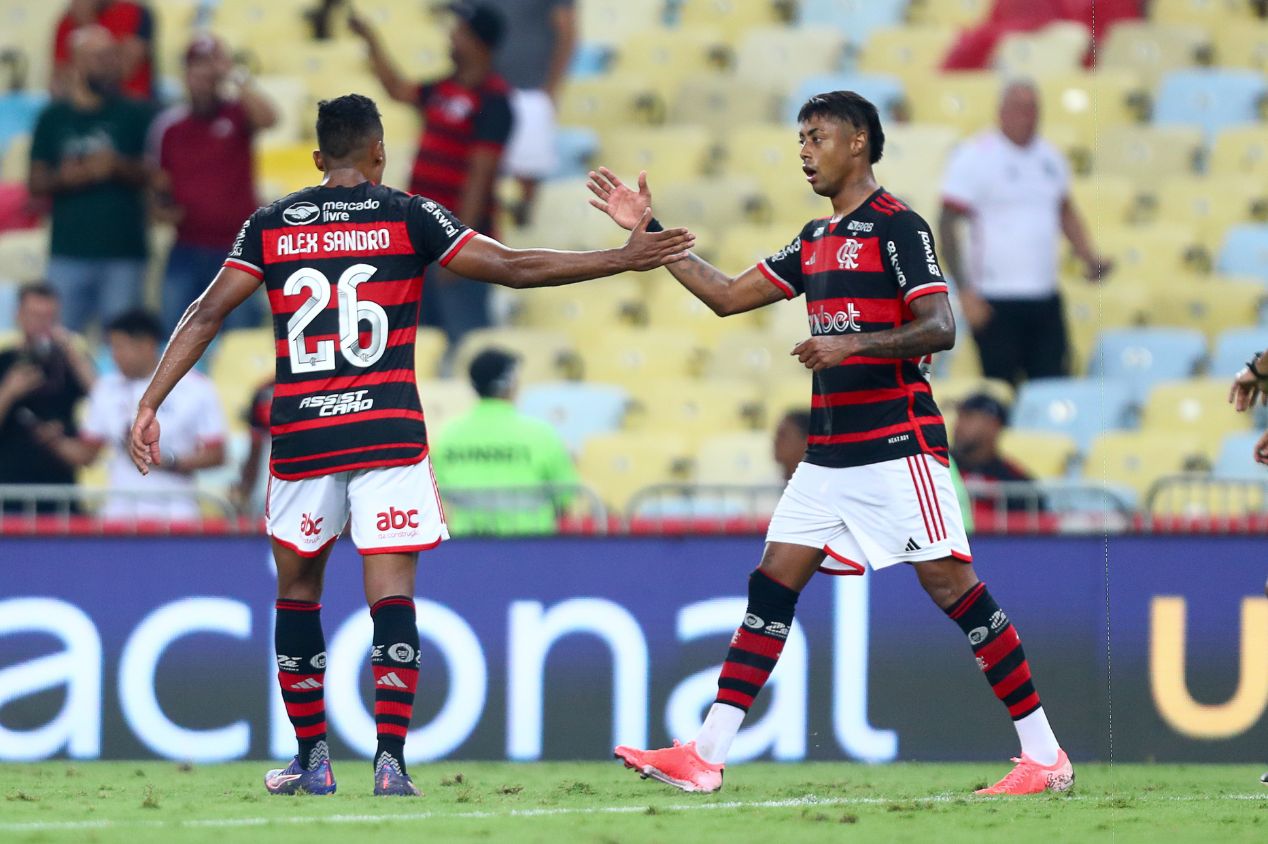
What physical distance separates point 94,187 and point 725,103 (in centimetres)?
456

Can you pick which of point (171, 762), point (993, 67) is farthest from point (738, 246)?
point (171, 762)

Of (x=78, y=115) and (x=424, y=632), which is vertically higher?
(x=78, y=115)

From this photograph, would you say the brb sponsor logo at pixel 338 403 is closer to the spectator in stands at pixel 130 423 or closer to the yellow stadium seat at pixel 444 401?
the spectator in stands at pixel 130 423

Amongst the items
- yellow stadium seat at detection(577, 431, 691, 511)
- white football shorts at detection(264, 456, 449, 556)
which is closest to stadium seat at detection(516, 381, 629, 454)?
yellow stadium seat at detection(577, 431, 691, 511)

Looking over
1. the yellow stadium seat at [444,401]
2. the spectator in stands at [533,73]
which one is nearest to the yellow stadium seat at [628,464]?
the yellow stadium seat at [444,401]

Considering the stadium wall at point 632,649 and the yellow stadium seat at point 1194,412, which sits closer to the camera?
the stadium wall at point 632,649

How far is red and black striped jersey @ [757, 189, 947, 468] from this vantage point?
6.82m

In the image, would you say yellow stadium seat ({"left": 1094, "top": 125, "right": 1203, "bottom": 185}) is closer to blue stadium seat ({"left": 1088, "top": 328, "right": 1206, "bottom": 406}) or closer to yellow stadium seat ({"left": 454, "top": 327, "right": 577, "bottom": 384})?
blue stadium seat ({"left": 1088, "top": 328, "right": 1206, "bottom": 406})

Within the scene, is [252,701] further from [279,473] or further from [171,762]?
[279,473]

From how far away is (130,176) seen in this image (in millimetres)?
12898

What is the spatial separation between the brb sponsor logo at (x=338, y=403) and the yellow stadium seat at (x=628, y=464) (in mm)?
5096

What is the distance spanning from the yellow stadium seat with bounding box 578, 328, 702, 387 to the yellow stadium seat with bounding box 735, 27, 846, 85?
2954mm

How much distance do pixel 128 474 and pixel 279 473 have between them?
4.44m

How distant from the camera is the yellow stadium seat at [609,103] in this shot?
15.2m
